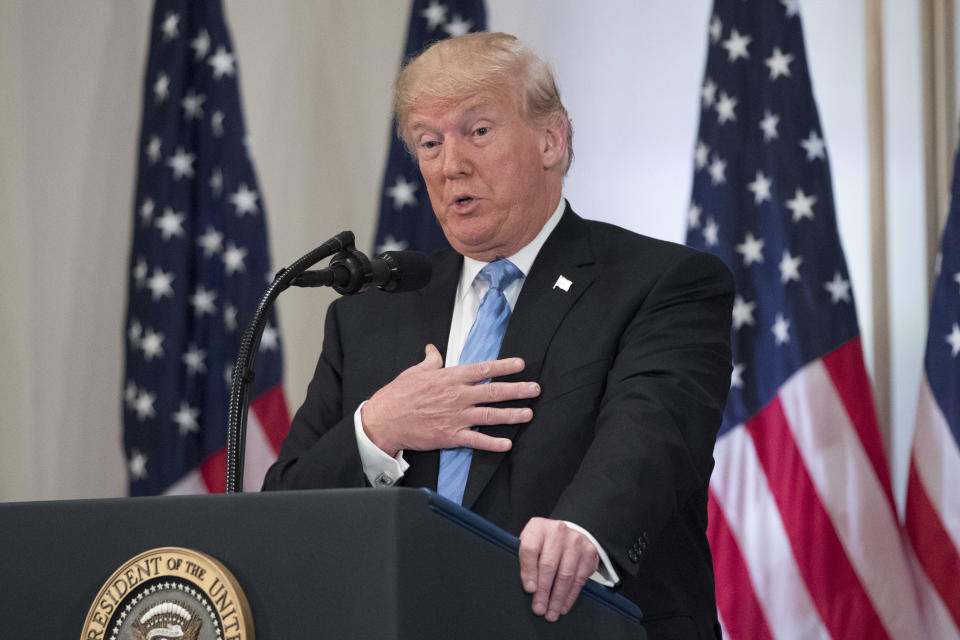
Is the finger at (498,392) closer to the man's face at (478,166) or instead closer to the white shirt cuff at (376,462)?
the white shirt cuff at (376,462)

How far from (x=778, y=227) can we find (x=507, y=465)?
7.12 feet

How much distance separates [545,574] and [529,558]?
0.09 feet

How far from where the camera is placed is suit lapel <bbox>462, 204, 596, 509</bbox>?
189 centimetres

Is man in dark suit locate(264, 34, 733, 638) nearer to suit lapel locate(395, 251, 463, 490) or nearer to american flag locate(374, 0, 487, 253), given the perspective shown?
suit lapel locate(395, 251, 463, 490)

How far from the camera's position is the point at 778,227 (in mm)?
3748

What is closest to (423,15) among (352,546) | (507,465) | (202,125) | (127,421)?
(202,125)

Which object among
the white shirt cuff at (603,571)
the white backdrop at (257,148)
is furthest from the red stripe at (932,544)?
the white shirt cuff at (603,571)

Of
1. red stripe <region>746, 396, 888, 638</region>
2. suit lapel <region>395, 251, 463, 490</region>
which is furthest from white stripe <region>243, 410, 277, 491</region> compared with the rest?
suit lapel <region>395, 251, 463, 490</region>

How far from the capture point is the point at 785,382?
369 centimetres

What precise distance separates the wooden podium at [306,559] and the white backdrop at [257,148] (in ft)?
9.86

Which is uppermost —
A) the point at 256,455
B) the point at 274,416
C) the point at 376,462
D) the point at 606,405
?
the point at 606,405

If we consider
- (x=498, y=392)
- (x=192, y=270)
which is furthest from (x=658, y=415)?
(x=192, y=270)

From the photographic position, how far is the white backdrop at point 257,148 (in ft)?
13.9

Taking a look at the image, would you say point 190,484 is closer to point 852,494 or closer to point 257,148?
point 257,148
